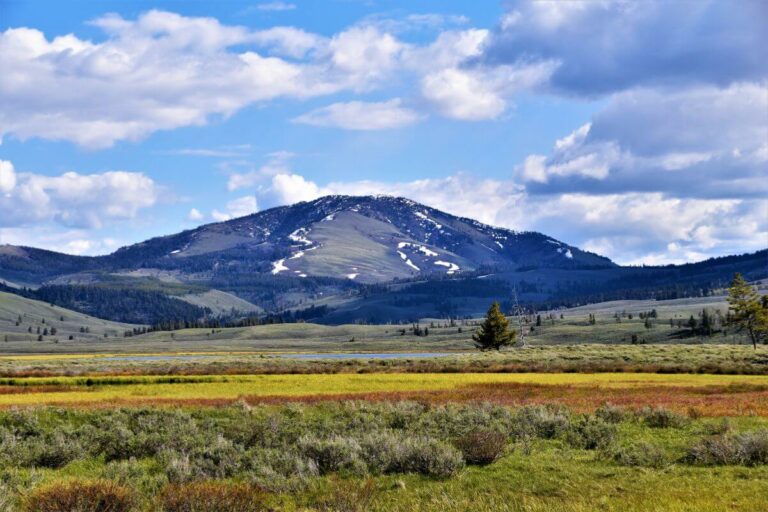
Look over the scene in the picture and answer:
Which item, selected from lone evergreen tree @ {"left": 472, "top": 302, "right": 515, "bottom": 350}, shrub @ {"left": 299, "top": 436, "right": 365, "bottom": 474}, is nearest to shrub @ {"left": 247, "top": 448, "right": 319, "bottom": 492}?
shrub @ {"left": 299, "top": 436, "right": 365, "bottom": 474}

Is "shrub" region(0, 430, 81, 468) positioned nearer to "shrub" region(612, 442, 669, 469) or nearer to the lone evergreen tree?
"shrub" region(612, 442, 669, 469)

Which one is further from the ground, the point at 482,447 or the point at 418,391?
the point at 482,447

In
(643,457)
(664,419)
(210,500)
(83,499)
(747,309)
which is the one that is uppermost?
(747,309)

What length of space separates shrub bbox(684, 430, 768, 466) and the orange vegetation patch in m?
9.42

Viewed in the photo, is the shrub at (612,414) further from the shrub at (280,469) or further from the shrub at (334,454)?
the shrub at (280,469)

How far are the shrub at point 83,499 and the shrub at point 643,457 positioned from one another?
12.9 metres

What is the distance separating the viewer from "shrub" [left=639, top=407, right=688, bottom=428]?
1064 inches

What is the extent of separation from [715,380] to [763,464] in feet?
118

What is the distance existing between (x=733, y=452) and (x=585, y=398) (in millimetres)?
18035

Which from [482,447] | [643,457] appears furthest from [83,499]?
[643,457]

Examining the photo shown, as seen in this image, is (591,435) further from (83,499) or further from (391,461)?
(83,499)

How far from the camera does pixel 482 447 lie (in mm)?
21156

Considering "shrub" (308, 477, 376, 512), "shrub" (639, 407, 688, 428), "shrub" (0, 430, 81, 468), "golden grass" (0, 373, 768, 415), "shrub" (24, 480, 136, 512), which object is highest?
"shrub" (24, 480, 136, 512)

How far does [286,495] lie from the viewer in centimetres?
1812
